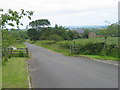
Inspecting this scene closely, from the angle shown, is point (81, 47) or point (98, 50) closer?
point (98, 50)

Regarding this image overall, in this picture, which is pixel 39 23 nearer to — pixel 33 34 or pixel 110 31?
pixel 33 34

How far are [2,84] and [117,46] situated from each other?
1498cm

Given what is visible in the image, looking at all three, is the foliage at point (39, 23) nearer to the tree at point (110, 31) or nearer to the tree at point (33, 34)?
the tree at point (33, 34)

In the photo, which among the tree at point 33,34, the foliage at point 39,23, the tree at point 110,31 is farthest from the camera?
the foliage at point 39,23

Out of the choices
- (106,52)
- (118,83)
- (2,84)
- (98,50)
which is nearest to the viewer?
(118,83)

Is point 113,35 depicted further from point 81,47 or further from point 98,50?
point 81,47

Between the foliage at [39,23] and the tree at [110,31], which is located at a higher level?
the foliage at [39,23]

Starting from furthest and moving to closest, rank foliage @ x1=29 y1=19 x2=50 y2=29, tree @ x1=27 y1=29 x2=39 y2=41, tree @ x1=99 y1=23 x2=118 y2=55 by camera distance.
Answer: foliage @ x1=29 y1=19 x2=50 y2=29, tree @ x1=27 y1=29 x2=39 y2=41, tree @ x1=99 y1=23 x2=118 y2=55

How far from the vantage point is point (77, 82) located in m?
10.4

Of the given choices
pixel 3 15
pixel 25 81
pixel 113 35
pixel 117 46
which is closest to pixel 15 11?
pixel 3 15

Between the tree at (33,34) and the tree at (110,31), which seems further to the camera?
the tree at (33,34)

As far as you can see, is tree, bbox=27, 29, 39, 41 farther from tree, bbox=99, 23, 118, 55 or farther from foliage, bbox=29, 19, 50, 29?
tree, bbox=99, 23, 118, 55

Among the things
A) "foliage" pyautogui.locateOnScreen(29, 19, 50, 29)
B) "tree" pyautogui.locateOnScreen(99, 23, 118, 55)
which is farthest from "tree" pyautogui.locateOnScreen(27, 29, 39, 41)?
"tree" pyautogui.locateOnScreen(99, 23, 118, 55)

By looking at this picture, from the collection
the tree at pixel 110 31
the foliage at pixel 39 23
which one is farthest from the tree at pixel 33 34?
the tree at pixel 110 31
